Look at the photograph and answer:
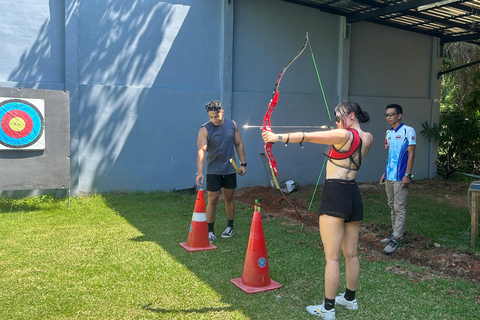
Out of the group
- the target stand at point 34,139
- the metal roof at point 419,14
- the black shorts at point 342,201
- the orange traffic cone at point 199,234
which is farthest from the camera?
the metal roof at point 419,14

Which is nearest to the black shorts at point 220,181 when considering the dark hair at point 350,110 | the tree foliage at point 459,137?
the dark hair at point 350,110

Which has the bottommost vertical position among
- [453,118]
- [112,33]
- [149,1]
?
[453,118]

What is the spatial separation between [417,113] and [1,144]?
9.77m

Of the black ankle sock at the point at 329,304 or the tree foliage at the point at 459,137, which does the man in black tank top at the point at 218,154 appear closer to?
the black ankle sock at the point at 329,304

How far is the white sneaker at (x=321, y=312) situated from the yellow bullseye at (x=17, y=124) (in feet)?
17.6

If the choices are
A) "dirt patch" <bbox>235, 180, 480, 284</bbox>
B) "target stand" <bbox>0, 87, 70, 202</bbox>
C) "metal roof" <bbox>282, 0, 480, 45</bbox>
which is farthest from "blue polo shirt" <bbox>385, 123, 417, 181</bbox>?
"target stand" <bbox>0, 87, 70, 202</bbox>

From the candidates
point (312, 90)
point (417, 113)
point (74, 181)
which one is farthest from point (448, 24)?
point (74, 181)

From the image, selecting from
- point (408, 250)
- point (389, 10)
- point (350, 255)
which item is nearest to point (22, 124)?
point (350, 255)

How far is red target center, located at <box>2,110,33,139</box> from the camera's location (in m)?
6.77

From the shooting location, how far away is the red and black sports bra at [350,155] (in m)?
3.18

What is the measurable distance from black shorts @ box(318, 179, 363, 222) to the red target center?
5.30 meters

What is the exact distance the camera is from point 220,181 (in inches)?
210

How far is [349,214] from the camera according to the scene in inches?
125

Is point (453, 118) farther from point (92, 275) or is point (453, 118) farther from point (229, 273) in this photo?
point (92, 275)
